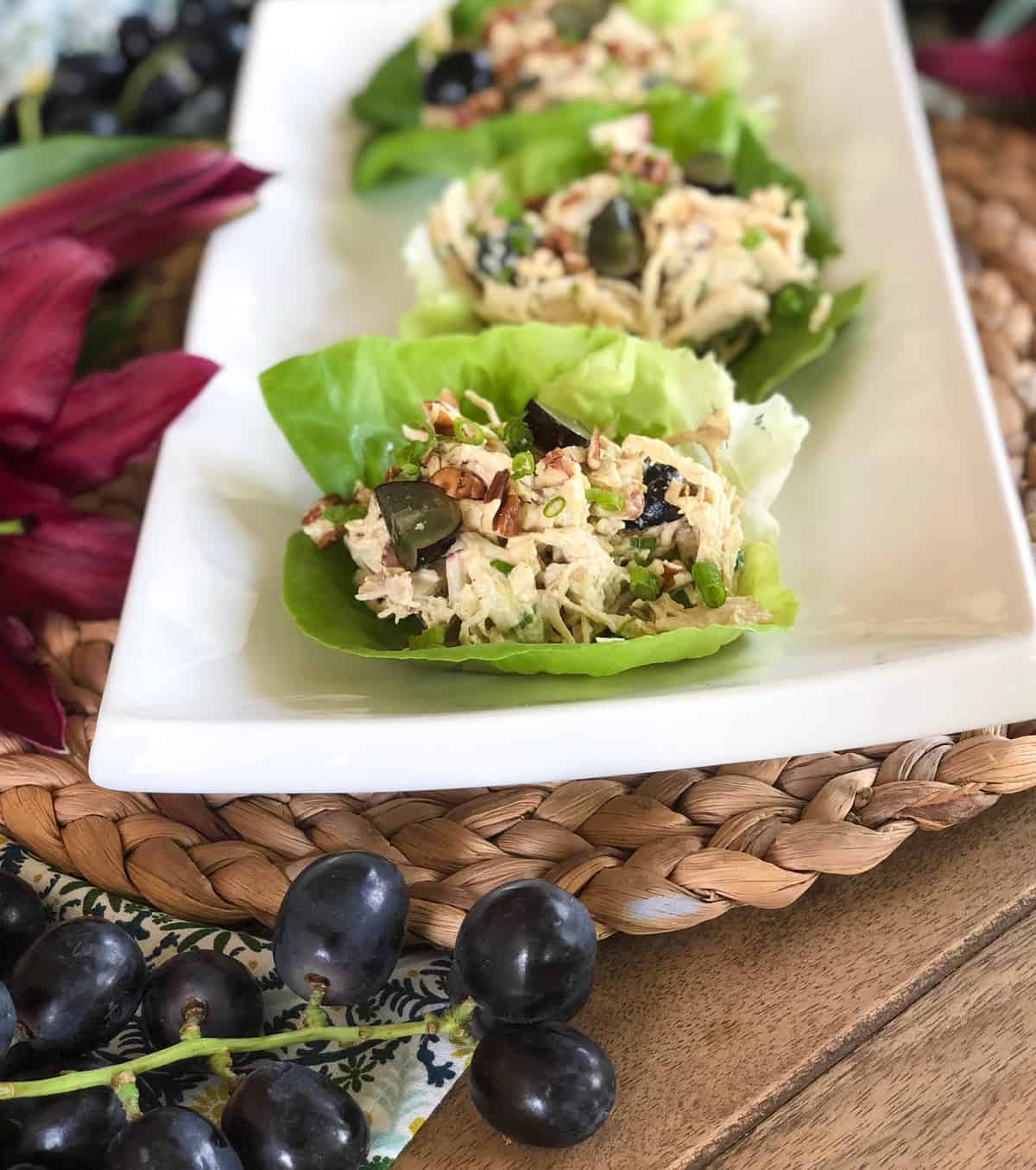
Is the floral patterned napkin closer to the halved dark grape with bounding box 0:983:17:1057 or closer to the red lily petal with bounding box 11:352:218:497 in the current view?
the halved dark grape with bounding box 0:983:17:1057

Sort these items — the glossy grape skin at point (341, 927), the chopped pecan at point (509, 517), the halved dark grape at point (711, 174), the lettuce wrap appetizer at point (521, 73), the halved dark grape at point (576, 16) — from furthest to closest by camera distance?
the halved dark grape at point (576, 16) < the lettuce wrap appetizer at point (521, 73) < the halved dark grape at point (711, 174) < the chopped pecan at point (509, 517) < the glossy grape skin at point (341, 927)

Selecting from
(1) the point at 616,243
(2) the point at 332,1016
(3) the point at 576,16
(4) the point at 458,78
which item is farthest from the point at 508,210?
(2) the point at 332,1016

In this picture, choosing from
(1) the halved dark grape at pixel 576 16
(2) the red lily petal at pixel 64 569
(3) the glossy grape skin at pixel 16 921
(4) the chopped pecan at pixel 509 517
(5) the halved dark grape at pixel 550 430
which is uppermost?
(1) the halved dark grape at pixel 576 16

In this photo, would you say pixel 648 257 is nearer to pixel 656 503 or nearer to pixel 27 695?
pixel 656 503

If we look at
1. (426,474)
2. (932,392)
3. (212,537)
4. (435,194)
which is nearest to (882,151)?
(932,392)

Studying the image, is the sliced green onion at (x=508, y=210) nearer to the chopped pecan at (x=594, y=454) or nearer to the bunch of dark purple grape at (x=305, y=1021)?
the chopped pecan at (x=594, y=454)

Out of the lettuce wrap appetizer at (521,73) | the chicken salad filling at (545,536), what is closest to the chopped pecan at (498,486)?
the chicken salad filling at (545,536)

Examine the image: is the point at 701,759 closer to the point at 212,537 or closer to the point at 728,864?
the point at 728,864
